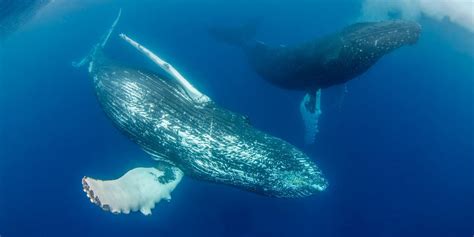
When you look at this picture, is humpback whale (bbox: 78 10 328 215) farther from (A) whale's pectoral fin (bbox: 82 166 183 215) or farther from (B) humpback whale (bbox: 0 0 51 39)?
(B) humpback whale (bbox: 0 0 51 39)

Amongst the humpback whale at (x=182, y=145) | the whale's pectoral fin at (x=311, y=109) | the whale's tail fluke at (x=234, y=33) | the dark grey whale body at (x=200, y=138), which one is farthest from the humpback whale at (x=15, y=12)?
the whale's pectoral fin at (x=311, y=109)

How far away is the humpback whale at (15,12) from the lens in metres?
13.7

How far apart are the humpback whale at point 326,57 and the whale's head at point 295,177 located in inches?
121

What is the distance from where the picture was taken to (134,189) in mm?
6145

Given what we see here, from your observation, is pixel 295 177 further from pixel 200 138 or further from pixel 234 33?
pixel 234 33

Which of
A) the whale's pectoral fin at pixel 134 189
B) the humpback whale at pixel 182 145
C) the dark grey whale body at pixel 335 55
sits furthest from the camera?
the dark grey whale body at pixel 335 55

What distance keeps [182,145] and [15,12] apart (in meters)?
13.1

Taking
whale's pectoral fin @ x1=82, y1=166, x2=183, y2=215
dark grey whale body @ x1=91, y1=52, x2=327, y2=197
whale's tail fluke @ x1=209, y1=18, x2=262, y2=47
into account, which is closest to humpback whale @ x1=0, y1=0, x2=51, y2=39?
whale's tail fluke @ x1=209, y1=18, x2=262, y2=47

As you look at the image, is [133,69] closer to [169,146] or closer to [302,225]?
[169,146]

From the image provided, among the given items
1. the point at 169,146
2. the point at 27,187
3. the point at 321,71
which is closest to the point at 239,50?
the point at 321,71

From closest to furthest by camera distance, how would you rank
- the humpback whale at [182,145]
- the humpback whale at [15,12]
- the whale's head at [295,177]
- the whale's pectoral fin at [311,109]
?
the whale's head at [295,177], the humpback whale at [182,145], the whale's pectoral fin at [311,109], the humpback whale at [15,12]

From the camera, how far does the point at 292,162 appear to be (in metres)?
5.73

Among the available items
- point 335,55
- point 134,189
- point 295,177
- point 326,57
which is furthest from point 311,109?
point 134,189

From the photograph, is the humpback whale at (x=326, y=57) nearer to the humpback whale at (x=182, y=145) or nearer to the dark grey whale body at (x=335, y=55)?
the dark grey whale body at (x=335, y=55)
